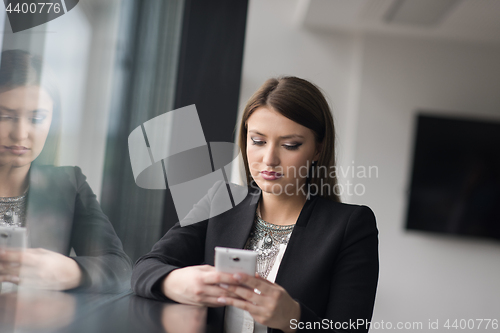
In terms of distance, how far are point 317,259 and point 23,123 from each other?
2.32ft

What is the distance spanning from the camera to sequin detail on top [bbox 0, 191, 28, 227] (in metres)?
0.64

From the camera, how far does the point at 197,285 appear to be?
0.82 m

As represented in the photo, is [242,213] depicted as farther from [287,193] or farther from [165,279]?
[165,279]

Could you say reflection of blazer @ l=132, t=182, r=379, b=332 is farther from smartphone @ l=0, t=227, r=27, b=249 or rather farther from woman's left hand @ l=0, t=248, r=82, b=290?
smartphone @ l=0, t=227, r=27, b=249

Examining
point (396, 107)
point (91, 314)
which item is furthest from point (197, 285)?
point (396, 107)

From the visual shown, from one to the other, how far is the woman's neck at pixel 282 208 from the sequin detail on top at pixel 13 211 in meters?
0.64

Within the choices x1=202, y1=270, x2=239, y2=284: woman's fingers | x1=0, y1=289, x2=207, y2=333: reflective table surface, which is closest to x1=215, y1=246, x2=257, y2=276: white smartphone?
x1=202, y1=270, x2=239, y2=284: woman's fingers

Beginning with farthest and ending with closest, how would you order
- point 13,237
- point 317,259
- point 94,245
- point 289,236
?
point 289,236, point 317,259, point 94,245, point 13,237

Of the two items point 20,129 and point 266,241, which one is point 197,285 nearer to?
point 266,241

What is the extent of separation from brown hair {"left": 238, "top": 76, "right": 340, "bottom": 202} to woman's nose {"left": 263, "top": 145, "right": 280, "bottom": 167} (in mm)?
100

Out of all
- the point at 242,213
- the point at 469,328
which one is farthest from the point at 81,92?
the point at 469,328

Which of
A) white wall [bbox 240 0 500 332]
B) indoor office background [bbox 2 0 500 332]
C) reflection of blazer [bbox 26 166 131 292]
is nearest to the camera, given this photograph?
reflection of blazer [bbox 26 166 131 292]

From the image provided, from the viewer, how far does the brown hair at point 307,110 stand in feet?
3.38

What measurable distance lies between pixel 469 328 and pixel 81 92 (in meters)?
3.38
